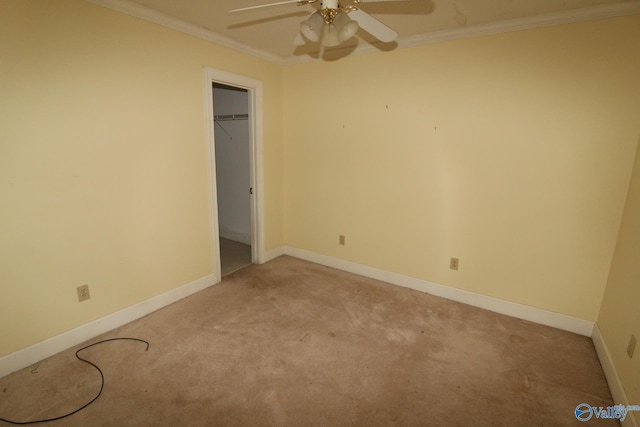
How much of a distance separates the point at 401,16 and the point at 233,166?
304 cm

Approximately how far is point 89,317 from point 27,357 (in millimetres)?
388

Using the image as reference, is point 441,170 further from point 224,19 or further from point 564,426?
point 224,19

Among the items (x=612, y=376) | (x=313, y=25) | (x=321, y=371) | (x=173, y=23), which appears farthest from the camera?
(x=173, y=23)

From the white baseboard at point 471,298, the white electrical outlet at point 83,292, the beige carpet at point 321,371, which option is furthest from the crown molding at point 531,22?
the white electrical outlet at point 83,292

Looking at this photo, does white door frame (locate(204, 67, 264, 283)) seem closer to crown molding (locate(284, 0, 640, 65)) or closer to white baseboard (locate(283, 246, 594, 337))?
white baseboard (locate(283, 246, 594, 337))

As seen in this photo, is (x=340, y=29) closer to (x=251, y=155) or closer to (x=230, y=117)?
(x=251, y=155)

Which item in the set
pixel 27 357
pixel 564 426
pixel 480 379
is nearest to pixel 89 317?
pixel 27 357

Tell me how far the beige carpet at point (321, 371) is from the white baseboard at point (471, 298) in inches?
3.7

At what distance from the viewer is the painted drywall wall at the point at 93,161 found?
191 centimetres

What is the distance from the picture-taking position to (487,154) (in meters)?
2.69

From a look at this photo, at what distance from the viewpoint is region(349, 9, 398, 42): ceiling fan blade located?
161 centimetres

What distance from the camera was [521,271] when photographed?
2680 millimetres

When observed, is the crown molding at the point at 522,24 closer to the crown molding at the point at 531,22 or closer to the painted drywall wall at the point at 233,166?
the crown molding at the point at 531,22

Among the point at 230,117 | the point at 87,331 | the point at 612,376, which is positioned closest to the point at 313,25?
the point at 87,331
